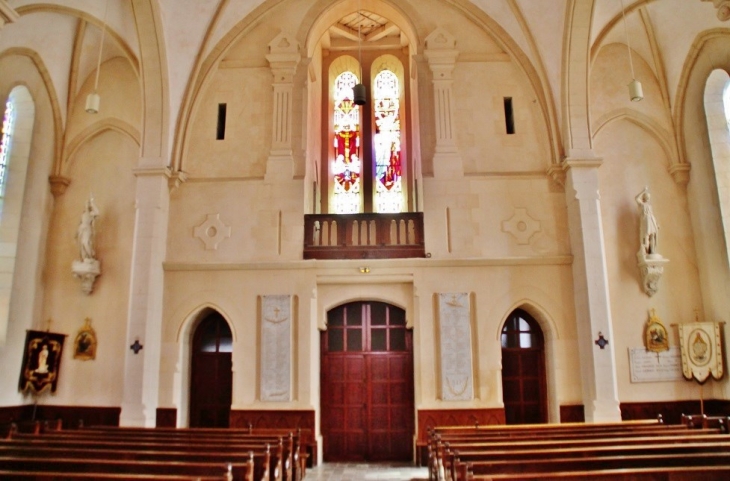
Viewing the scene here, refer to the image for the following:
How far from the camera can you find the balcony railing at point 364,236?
42.2 ft

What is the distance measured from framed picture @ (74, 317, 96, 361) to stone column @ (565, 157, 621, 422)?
1056 cm

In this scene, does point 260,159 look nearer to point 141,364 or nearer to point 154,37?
point 154,37

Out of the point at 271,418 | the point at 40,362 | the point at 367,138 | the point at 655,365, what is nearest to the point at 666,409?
the point at 655,365

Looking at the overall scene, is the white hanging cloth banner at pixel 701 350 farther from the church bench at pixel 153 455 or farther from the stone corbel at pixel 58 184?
the stone corbel at pixel 58 184

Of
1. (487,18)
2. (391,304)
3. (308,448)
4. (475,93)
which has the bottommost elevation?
(308,448)

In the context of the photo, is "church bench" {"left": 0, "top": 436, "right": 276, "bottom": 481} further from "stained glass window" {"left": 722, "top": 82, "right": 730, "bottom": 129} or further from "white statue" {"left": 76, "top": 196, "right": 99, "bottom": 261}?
"stained glass window" {"left": 722, "top": 82, "right": 730, "bottom": 129}

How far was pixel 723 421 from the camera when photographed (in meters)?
8.13

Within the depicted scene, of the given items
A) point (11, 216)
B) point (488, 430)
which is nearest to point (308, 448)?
point (488, 430)

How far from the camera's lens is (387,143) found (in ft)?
52.3

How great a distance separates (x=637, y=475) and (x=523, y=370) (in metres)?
7.76

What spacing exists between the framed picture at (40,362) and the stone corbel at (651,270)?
42.1 feet

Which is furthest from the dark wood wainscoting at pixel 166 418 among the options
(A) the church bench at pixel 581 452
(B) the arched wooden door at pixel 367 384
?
(A) the church bench at pixel 581 452

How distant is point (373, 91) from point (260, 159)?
443cm

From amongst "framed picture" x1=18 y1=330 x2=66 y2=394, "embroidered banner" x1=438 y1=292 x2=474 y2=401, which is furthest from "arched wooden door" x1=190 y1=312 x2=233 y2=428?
"embroidered banner" x1=438 y1=292 x2=474 y2=401
